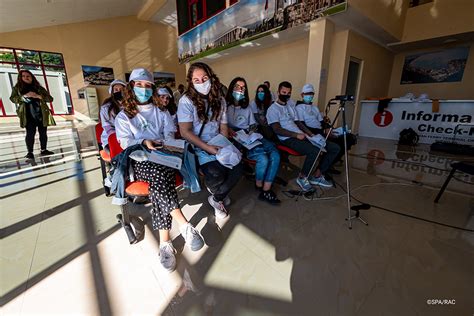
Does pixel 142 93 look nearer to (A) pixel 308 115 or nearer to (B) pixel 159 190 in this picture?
(B) pixel 159 190

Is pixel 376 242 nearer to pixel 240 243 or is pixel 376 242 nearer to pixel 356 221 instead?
pixel 356 221

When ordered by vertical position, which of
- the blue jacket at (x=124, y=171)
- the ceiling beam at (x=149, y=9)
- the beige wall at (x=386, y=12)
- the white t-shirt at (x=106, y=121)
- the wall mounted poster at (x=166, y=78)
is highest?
the ceiling beam at (x=149, y=9)

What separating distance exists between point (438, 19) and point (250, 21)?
487cm

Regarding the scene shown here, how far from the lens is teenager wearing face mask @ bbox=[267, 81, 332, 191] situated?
2352 mm

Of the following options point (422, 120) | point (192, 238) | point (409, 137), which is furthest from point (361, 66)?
point (192, 238)

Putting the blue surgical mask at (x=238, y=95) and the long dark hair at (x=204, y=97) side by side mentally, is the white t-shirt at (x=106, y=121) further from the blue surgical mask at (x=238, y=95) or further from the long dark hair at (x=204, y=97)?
the blue surgical mask at (x=238, y=95)

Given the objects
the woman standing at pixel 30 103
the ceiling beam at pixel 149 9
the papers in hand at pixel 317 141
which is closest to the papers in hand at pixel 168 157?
the papers in hand at pixel 317 141

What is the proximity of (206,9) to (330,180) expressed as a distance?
6.62 metres

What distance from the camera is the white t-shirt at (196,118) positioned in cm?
177

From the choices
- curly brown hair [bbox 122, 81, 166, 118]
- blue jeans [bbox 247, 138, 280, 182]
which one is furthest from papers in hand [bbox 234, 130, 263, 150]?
curly brown hair [bbox 122, 81, 166, 118]

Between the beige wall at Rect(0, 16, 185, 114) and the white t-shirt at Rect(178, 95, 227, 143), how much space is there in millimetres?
10060

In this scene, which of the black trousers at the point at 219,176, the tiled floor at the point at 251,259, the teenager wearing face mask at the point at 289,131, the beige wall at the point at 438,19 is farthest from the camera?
the beige wall at the point at 438,19

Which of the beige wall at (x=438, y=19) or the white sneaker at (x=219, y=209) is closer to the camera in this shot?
the white sneaker at (x=219, y=209)

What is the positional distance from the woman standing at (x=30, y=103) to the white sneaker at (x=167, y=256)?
3.80 metres
